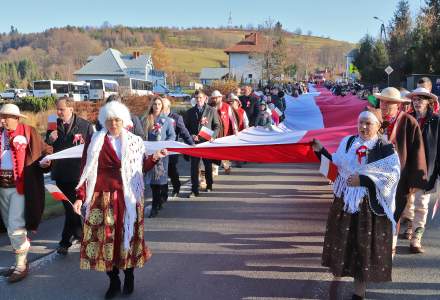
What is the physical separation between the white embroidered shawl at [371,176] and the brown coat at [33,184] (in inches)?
126

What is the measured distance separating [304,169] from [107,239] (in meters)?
8.36

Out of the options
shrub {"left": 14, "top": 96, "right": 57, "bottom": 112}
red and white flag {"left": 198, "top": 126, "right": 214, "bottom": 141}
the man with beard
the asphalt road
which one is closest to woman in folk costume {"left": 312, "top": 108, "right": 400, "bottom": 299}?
the asphalt road

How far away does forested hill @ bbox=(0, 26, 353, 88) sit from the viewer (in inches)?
5202

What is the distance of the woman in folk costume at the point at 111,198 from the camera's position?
441 centimetres

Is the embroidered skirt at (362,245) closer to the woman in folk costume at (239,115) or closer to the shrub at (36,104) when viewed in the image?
the woman in folk costume at (239,115)

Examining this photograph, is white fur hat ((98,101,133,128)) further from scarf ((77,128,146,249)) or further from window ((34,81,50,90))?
window ((34,81,50,90))

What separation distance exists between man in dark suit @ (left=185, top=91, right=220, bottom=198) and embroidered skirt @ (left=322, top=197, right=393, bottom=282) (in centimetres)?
491

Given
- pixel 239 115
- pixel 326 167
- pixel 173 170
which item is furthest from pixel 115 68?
pixel 326 167

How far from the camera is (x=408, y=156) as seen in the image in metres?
5.18

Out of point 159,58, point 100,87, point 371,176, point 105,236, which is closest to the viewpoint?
point 371,176

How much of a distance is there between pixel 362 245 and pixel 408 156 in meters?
1.43

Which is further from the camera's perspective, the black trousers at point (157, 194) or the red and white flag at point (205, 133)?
the red and white flag at point (205, 133)

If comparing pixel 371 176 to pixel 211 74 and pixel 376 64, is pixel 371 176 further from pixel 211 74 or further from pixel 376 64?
pixel 211 74

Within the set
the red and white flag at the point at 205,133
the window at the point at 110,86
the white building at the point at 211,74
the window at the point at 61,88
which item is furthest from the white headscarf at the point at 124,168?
the white building at the point at 211,74
